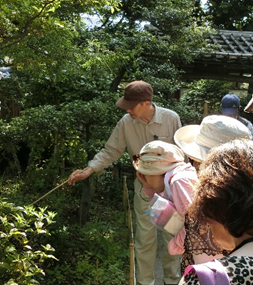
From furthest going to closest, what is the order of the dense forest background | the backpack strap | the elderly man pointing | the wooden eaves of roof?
the wooden eaves of roof
the elderly man pointing
the dense forest background
the backpack strap

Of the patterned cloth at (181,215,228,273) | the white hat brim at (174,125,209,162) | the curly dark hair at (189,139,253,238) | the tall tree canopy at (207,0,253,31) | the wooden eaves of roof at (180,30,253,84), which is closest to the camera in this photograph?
the curly dark hair at (189,139,253,238)

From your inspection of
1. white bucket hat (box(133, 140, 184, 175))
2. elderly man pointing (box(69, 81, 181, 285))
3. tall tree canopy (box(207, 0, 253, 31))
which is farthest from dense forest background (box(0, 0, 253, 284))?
tall tree canopy (box(207, 0, 253, 31))

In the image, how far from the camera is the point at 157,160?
2650mm

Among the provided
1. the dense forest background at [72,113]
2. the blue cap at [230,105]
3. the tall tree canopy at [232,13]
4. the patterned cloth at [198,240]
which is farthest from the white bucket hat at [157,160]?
the tall tree canopy at [232,13]

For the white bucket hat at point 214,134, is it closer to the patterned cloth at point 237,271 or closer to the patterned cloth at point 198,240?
the patterned cloth at point 198,240

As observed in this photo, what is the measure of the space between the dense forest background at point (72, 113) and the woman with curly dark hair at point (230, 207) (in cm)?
180

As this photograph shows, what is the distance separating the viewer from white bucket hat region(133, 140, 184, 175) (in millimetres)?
2646

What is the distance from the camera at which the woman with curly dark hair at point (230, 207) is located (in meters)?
1.31

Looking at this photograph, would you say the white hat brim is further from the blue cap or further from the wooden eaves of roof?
the wooden eaves of roof

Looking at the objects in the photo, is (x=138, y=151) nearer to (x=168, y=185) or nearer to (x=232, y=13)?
(x=168, y=185)

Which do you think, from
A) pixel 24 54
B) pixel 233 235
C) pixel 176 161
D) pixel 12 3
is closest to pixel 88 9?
pixel 24 54

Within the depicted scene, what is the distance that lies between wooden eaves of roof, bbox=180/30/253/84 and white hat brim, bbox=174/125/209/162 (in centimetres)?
588

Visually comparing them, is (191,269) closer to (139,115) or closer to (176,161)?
(176,161)

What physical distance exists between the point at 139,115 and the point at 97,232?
2.11 metres
